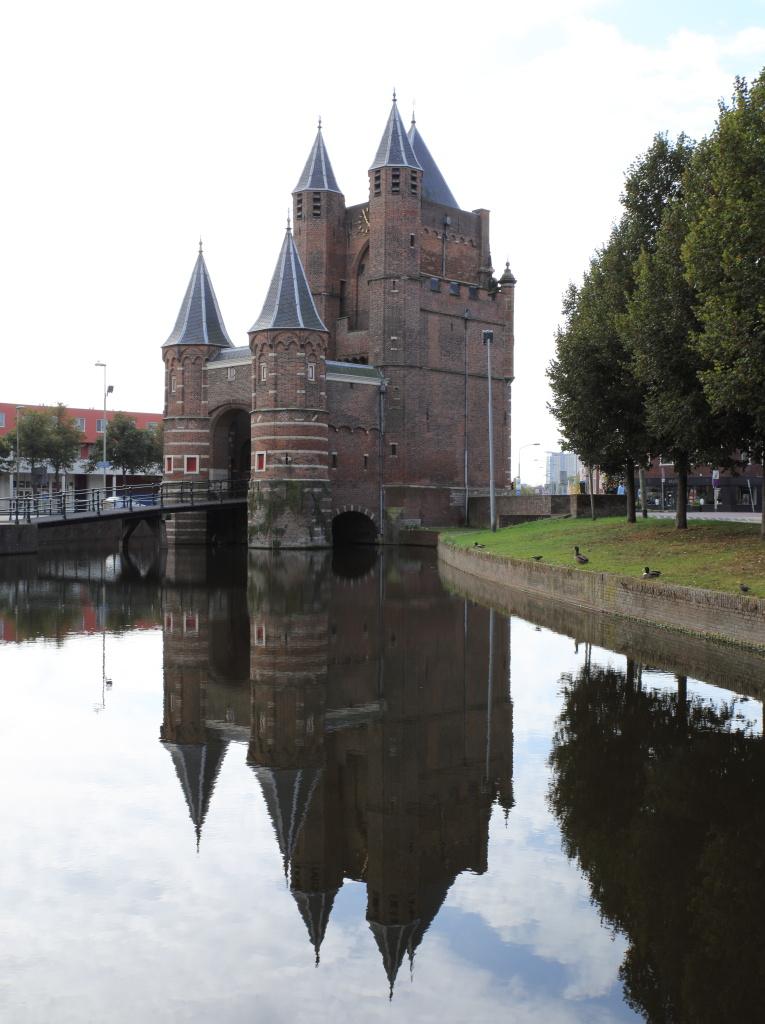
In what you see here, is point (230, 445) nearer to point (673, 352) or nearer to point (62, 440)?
point (62, 440)

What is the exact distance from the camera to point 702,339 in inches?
948

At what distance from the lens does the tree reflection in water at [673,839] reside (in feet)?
19.3

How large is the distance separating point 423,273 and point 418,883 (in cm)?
5587

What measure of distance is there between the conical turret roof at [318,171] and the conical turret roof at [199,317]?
850 cm

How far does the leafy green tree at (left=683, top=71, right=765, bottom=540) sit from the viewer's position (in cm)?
2238

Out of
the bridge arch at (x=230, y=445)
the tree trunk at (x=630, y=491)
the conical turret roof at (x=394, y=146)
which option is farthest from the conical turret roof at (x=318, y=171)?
the tree trunk at (x=630, y=491)

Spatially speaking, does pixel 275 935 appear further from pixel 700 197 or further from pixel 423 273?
pixel 423 273

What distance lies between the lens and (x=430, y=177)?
64.1 m

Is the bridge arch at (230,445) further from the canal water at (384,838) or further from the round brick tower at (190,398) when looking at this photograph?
the canal water at (384,838)

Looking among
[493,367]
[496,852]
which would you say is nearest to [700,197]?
[496,852]

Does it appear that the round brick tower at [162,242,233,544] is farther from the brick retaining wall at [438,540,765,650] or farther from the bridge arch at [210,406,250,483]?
the brick retaining wall at [438,540,765,650]

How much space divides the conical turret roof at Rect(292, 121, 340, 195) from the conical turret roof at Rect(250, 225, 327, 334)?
39.4ft

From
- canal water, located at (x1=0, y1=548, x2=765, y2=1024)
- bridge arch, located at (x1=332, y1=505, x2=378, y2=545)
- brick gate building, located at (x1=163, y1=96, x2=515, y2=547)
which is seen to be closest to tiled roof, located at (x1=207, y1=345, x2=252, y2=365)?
brick gate building, located at (x1=163, y1=96, x2=515, y2=547)

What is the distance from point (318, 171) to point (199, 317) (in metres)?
12.1
